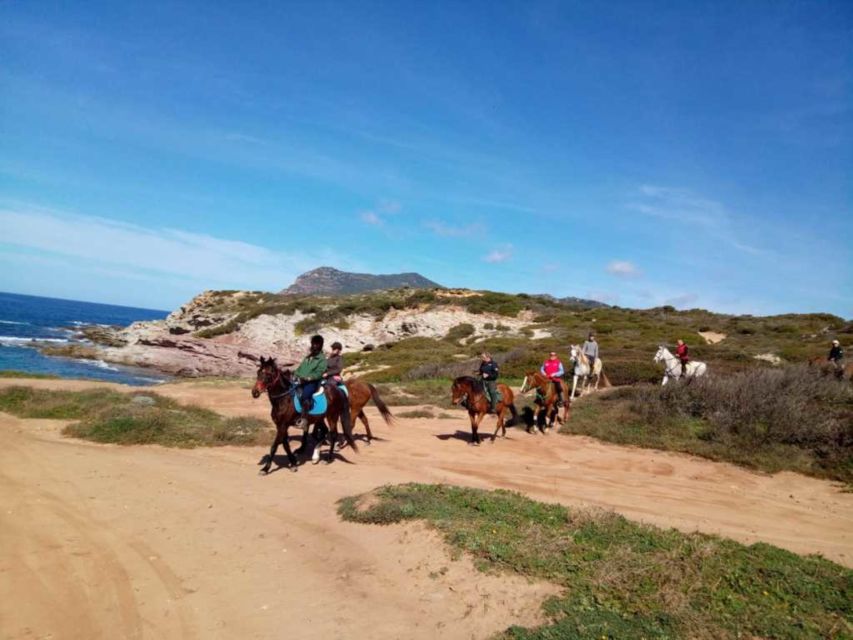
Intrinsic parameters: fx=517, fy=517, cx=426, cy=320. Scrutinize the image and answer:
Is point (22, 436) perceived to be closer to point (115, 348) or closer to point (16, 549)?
point (16, 549)

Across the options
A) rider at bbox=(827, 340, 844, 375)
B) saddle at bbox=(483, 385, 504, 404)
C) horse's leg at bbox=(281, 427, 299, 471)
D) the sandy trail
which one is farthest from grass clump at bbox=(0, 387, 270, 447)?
rider at bbox=(827, 340, 844, 375)

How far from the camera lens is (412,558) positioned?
6410 millimetres

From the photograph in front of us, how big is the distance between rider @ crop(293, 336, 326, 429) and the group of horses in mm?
164

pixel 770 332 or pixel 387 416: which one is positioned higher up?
pixel 770 332

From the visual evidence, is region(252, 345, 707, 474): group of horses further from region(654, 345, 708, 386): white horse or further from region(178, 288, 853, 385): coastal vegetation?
region(178, 288, 853, 385): coastal vegetation

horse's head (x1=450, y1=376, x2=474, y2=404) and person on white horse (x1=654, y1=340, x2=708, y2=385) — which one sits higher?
person on white horse (x1=654, y1=340, x2=708, y2=385)

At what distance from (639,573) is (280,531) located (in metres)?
4.75

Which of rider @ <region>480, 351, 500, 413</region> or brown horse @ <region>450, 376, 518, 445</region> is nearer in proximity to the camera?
brown horse @ <region>450, 376, 518, 445</region>

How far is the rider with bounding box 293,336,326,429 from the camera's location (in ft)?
34.7

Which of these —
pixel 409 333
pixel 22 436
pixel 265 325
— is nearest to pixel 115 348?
pixel 265 325

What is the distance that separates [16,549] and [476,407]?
9.97 m

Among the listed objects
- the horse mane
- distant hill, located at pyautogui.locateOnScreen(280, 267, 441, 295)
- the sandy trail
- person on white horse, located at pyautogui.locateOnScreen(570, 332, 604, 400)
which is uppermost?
distant hill, located at pyautogui.locateOnScreen(280, 267, 441, 295)

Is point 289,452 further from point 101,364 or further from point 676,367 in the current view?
point 101,364

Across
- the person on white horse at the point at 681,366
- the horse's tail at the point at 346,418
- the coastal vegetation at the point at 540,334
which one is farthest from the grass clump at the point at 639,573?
the coastal vegetation at the point at 540,334
